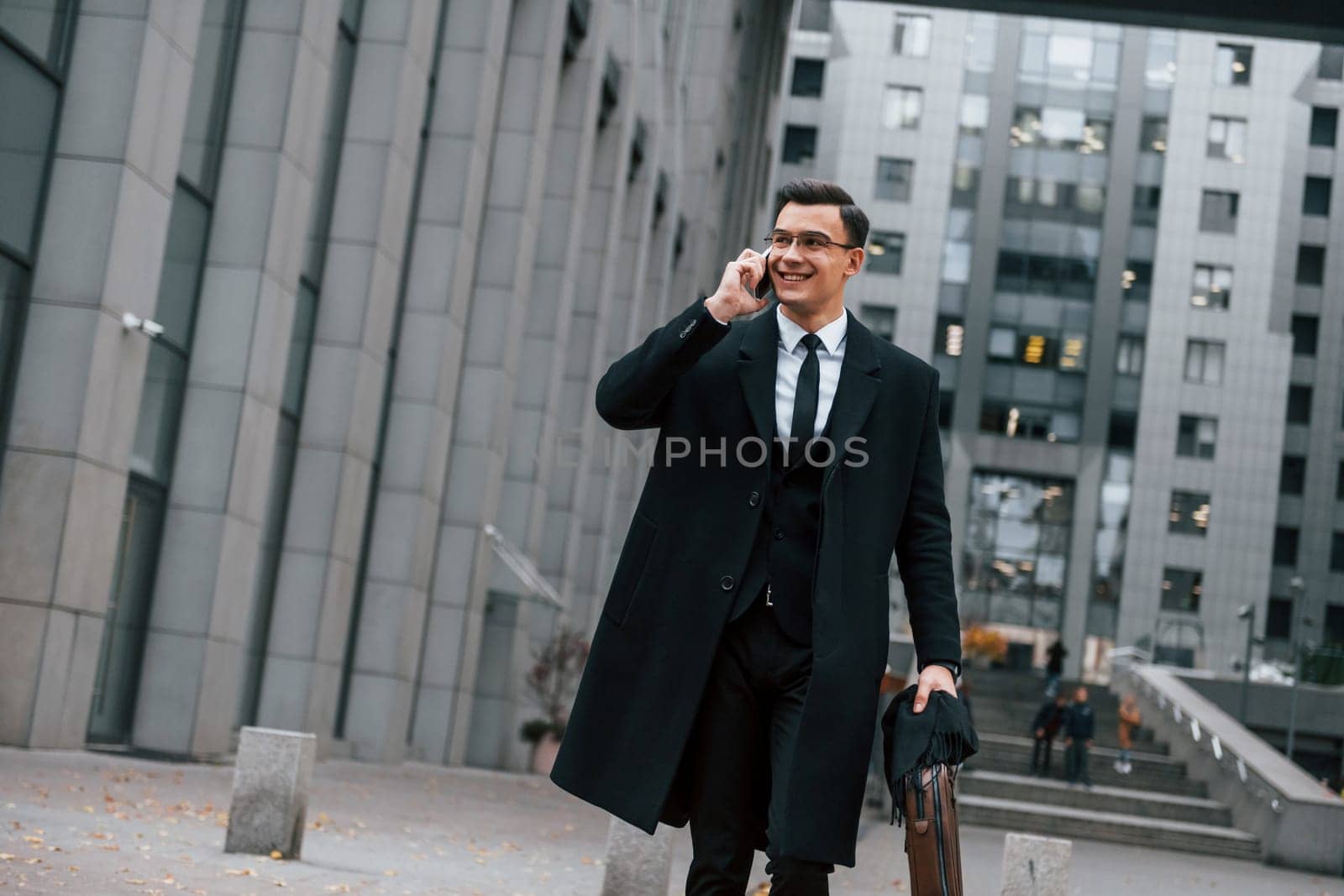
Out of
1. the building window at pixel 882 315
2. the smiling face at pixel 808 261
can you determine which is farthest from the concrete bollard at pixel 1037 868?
the building window at pixel 882 315

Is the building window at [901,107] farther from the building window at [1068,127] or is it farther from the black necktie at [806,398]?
the black necktie at [806,398]

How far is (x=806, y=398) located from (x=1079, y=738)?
23706mm

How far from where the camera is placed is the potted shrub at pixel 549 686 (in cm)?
2702

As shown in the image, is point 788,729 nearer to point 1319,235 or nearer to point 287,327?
point 287,327

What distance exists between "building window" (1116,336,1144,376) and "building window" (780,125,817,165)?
15.4 metres

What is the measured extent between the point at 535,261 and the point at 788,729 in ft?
82.2

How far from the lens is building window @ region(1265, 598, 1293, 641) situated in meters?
72.4

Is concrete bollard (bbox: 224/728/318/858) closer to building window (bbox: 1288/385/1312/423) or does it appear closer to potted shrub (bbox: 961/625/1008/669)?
potted shrub (bbox: 961/625/1008/669)

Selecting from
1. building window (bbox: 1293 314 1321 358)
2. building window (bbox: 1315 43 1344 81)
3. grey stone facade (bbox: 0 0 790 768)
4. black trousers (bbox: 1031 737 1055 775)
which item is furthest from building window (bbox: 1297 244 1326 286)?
black trousers (bbox: 1031 737 1055 775)

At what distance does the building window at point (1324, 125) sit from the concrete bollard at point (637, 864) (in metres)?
73.1

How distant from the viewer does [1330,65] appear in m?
74.6

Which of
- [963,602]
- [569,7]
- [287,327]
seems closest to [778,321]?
[287,327]

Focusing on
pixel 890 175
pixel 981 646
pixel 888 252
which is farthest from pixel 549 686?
pixel 890 175

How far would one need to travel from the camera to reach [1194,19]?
21031 millimetres
